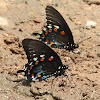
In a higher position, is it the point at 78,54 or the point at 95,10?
the point at 95,10

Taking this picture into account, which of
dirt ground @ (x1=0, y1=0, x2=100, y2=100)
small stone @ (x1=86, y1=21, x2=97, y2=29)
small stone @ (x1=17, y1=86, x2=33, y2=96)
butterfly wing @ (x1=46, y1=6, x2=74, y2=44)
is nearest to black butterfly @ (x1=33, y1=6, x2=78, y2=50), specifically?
butterfly wing @ (x1=46, y1=6, x2=74, y2=44)

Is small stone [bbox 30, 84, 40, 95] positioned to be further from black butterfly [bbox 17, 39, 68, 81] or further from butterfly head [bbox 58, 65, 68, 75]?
butterfly head [bbox 58, 65, 68, 75]

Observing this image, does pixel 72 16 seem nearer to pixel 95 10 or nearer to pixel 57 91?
pixel 95 10

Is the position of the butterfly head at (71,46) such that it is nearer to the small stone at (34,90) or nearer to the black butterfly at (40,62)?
the black butterfly at (40,62)

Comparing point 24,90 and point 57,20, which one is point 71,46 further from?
point 24,90

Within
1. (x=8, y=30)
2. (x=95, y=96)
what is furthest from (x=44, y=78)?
Result: (x=8, y=30)
